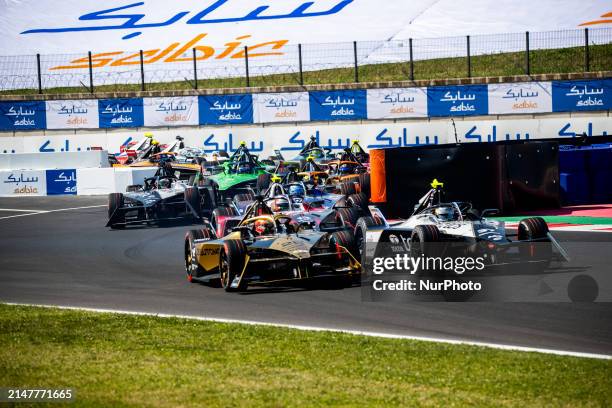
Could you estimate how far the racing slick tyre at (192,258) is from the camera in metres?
15.5

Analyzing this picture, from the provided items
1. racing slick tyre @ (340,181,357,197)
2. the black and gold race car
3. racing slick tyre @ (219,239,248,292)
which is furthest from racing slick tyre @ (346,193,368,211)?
racing slick tyre @ (219,239,248,292)

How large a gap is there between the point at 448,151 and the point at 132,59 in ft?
86.6

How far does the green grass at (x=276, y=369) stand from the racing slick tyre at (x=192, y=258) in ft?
12.7

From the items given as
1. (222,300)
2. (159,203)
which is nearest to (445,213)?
(222,300)

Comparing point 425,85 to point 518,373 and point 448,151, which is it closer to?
point 448,151

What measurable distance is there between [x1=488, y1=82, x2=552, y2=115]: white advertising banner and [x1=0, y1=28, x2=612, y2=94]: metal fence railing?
5.01ft

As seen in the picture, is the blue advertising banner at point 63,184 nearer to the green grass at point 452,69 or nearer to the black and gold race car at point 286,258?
the green grass at point 452,69

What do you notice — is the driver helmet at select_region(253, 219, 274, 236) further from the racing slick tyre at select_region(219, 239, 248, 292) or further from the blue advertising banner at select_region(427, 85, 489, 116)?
the blue advertising banner at select_region(427, 85, 489, 116)

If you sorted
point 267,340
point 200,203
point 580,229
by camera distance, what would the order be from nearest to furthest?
1. point 267,340
2. point 580,229
3. point 200,203

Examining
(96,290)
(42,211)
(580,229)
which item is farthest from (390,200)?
(42,211)

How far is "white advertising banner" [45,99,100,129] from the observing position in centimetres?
3856

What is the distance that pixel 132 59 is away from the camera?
46.1 m

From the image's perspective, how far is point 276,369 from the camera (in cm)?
924

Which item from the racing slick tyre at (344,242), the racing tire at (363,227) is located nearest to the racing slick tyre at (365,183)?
the racing tire at (363,227)
